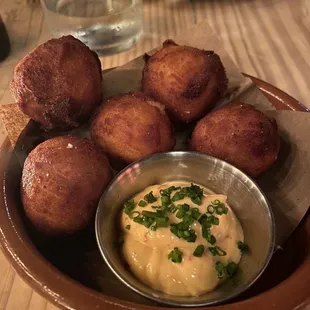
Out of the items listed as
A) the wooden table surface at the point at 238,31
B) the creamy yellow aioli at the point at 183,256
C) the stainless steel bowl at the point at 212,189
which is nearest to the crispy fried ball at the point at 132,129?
the stainless steel bowl at the point at 212,189

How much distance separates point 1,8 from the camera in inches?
98.1

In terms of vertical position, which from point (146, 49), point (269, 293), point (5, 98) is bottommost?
point (5, 98)

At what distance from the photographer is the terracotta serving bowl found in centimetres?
90

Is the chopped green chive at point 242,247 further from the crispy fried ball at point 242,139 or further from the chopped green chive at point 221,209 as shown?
the crispy fried ball at point 242,139

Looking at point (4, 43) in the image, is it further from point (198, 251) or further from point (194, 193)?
point (198, 251)

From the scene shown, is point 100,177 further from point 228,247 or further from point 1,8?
point 1,8

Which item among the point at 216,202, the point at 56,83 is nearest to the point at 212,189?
the point at 216,202

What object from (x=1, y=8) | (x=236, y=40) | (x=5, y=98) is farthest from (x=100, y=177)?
(x=1, y=8)

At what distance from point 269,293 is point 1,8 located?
2244 millimetres

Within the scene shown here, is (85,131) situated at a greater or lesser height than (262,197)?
lesser

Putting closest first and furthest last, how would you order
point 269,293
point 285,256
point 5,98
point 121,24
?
point 269,293
point 285,256
point 5,98
point 121,24

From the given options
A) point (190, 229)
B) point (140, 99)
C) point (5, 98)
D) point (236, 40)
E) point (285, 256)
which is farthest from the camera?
point (236, 40)

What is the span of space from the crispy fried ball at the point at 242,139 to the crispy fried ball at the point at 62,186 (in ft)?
1.00

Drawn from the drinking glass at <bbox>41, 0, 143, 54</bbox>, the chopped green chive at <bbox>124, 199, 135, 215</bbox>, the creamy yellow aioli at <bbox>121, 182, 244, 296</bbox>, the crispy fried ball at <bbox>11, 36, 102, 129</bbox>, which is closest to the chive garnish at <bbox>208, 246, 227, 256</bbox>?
the creamy yellow aioli at <bbox>121, 182, 244, 296</bbox>
